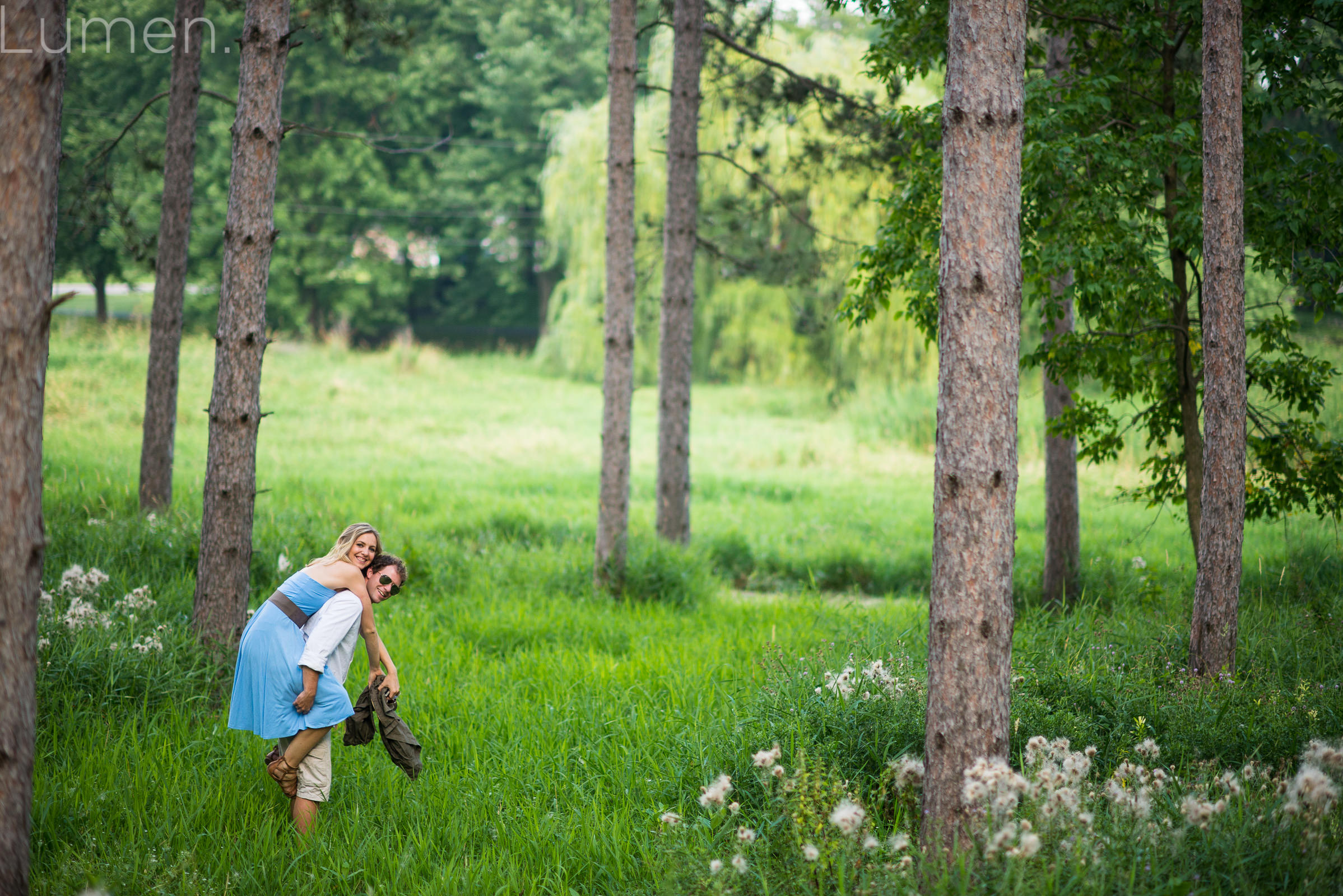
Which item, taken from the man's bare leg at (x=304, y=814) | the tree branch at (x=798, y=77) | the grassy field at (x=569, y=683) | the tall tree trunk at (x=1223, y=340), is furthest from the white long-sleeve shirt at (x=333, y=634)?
the tree branch at (x=798, y=77)

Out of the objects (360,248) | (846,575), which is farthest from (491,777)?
(360,248)

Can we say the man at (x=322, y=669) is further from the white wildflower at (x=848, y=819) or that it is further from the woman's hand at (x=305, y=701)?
the white wildflower at (x=848, y=819)

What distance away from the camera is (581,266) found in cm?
2659

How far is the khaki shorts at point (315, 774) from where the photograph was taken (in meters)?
4.09

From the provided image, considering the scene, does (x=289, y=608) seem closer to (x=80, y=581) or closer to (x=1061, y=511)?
(x=80, y=581)

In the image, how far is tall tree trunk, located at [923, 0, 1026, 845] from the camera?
3.31m

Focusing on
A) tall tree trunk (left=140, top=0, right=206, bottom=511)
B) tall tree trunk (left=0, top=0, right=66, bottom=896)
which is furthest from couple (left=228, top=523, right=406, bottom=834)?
tall tree trunk (left=140, top=0, right=206, bottom=511)

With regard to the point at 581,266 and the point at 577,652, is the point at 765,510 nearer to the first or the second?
the point at 577,652

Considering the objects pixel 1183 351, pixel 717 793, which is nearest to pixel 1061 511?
pixel 1183 351

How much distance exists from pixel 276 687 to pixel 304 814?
1.92 ft

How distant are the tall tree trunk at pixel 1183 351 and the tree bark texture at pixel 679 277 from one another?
4.63 meters

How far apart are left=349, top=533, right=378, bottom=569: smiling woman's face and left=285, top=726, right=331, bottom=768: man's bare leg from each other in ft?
2.55

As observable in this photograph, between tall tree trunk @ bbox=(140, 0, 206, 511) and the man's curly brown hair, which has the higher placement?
Answer: tall tree trunk @ bbox=(140, 0, 206, 511)

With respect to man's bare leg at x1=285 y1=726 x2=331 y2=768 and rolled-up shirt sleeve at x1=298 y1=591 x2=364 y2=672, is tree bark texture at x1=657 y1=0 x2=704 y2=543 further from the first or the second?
man's bare leg at x1=285 y1=726 x2=331 y2=768
